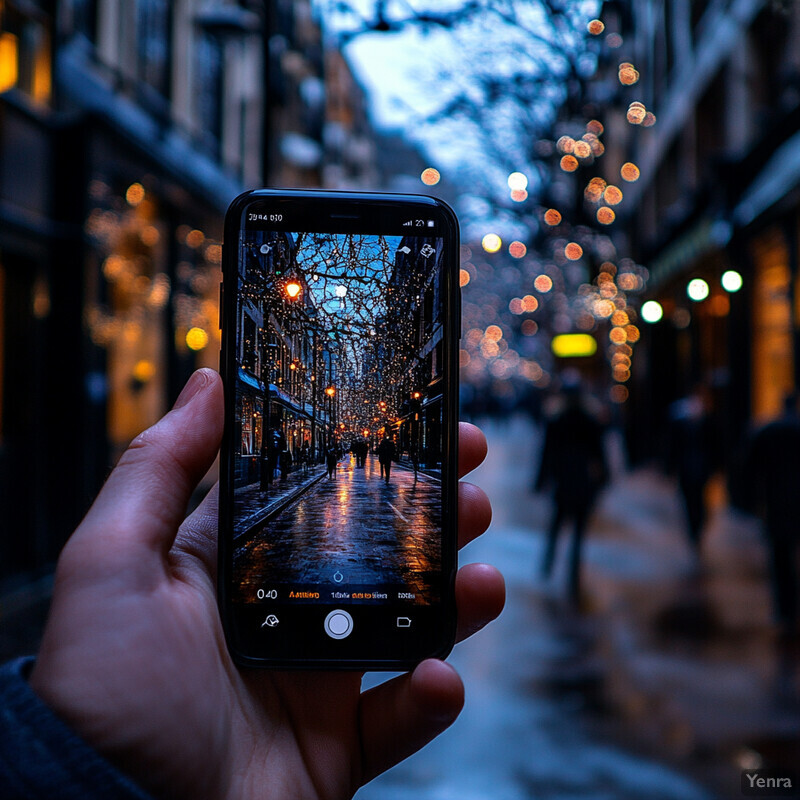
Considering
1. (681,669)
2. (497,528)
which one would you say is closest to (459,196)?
(497,528)

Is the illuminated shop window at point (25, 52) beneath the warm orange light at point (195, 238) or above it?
above

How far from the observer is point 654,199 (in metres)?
26.0

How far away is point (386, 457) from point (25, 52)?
9.62 meters

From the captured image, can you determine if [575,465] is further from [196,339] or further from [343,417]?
[196,339]

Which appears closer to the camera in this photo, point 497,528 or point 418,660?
point 418,660

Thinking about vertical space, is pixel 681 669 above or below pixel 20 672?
below

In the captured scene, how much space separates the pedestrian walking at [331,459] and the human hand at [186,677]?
1.10 feet

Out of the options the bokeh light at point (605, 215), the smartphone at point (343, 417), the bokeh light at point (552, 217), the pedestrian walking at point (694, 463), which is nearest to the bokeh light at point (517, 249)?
the bokeh light at point (605, 215)

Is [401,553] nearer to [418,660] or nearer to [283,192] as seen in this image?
[418,660]

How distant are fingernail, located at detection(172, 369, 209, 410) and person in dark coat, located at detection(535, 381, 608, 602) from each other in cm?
774

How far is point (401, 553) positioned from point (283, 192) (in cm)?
Result: 106

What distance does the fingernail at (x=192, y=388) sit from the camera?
6.90 ft

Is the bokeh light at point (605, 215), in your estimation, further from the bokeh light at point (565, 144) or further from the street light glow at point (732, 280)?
the street light glow at point (732, 280)

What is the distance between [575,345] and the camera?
67.3 ft
